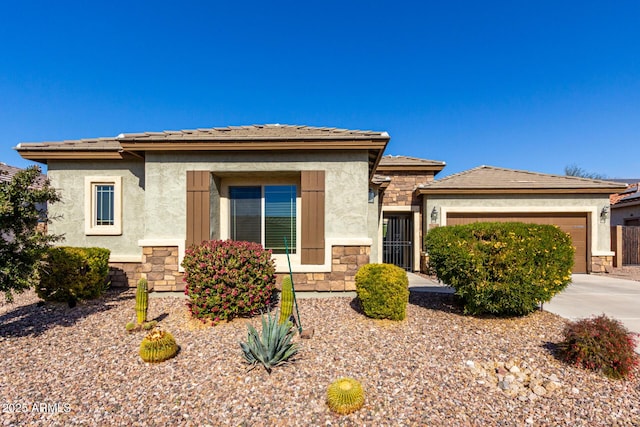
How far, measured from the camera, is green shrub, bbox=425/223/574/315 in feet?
15.5

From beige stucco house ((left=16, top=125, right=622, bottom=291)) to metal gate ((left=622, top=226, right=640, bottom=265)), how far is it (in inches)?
449

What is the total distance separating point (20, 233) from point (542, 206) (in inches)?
537

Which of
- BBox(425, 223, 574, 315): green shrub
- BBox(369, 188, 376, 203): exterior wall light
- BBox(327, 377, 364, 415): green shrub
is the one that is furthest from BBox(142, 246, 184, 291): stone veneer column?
BBox(425, 223, 574, 315): green shrub

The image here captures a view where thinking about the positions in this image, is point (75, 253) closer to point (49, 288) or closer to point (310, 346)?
point (49, 288)

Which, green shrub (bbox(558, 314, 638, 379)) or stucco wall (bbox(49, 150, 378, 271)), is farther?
stucco wall (bbox(49, 150, 378, 271))

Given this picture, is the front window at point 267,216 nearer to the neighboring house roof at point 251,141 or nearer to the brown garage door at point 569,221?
the neighboring house roof at point 251,141

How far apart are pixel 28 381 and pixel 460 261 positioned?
6.29 meters

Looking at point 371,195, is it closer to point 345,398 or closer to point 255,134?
point 255,134

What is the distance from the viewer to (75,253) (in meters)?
5.81

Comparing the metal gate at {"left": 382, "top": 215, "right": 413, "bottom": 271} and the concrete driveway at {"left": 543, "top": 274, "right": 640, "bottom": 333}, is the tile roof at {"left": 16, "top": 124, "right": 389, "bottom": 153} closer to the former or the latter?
the concrete driveway at {"left": 543, "top": 274, "right": 640, "bottom": 333}

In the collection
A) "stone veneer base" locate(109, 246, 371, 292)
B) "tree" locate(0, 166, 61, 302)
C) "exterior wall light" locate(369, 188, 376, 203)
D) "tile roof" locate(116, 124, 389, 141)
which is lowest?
"stone veneer base" locate(109, 246, 371, 292)

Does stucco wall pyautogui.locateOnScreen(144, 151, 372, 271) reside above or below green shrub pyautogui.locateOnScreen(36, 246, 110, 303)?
above

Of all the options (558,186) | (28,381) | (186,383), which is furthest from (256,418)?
(558,186)

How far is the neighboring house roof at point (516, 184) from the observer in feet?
31.2
